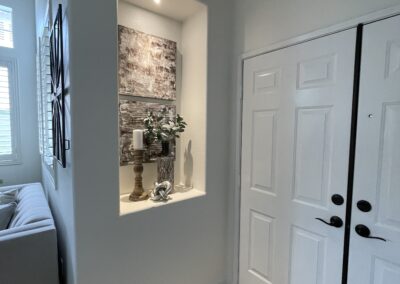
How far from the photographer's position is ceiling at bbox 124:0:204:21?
1.73 m

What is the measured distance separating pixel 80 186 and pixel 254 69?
145 cm

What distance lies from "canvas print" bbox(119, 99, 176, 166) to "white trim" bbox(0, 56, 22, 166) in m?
2.96

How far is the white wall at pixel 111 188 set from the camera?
4.10 feet

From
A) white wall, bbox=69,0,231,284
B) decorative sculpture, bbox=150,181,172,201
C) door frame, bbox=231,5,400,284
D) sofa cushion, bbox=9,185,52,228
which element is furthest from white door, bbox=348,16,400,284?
sofa cushion, bbox=9,185,52,228

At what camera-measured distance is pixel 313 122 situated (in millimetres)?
1419

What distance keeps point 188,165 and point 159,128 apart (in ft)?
1.51

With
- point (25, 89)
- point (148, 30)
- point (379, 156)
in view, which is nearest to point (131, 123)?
point (148, 30)

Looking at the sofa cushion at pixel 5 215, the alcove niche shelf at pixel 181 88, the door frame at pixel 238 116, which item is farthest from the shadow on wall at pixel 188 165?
the sofa cushion at pixel 5 215

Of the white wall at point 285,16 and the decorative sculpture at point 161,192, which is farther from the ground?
the white wall at point 285,16

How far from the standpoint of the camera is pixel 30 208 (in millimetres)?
1961

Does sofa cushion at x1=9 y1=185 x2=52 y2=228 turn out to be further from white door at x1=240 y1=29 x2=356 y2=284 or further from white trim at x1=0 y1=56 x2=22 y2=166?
white door at x1=240 y1=29 x2=356 y2=284

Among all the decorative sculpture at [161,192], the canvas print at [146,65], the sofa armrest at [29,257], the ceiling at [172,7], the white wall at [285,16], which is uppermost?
the ceiling at [172,7]

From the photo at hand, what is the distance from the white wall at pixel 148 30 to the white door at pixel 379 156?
4.52ft

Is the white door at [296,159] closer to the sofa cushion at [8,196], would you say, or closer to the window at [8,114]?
the sofa cushion at [8,196]
